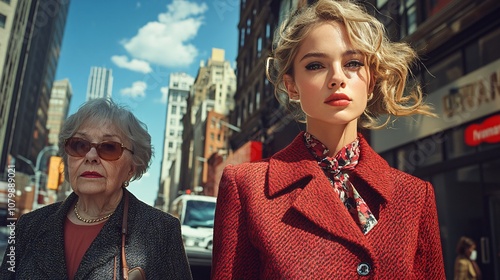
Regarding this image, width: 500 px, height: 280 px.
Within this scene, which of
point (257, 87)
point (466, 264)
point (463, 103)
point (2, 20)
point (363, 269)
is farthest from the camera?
point (257, 87)

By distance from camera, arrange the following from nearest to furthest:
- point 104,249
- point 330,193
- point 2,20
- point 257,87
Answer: point 330,193, point 104,249, point 2,20, point 257,87

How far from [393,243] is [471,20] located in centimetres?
938

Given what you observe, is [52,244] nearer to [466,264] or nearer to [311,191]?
[311,191]

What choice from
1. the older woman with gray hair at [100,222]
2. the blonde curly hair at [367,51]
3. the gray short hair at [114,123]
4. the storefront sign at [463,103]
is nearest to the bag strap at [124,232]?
the older woman with gray hair at [100,222]

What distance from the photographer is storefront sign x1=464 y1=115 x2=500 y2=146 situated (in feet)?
28.2

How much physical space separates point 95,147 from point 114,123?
175 millimetres

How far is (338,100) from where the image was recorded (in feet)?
5.85

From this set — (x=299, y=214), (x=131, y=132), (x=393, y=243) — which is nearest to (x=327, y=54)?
(x=299, y=214)

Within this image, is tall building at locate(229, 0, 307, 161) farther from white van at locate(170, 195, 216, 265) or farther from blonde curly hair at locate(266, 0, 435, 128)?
blonde curly hair at locate(266, 0, 435, 128)

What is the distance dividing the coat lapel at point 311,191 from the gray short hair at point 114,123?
871 mm

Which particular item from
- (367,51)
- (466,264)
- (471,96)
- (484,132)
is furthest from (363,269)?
(471,96)

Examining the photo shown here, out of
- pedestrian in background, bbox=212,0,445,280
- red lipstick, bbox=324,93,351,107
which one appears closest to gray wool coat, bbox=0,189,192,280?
pedestrian in background, bbox=212,0,445,280

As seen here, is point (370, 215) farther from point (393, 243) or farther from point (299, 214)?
point (299, 214)

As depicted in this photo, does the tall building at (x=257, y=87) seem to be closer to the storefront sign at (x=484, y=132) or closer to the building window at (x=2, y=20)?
the storefront sign at (x=484, y=132)
